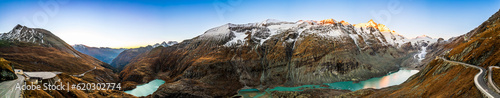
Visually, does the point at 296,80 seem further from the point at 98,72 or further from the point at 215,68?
the point at 98,72

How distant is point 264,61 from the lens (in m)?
124

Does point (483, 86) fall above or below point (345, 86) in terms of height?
above

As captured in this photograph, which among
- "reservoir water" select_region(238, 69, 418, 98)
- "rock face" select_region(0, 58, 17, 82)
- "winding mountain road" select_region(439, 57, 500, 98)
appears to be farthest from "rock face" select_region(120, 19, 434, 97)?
"winding mountain road" select_region(439, 57, 500, 98)

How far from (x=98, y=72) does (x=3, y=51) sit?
44.4 metres

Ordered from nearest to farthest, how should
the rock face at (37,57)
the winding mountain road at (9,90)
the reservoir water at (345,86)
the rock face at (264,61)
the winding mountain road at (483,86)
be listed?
the winding mountain road at (9,90), the winding mountain road at (483,86), the reservoir water at (345,86), the rock face at (37,57), the rock face at (264,61)

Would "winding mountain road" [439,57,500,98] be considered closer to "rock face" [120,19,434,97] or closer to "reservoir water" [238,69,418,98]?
"reservoir water" [238,69,418,98]

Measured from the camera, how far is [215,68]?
114188 mm

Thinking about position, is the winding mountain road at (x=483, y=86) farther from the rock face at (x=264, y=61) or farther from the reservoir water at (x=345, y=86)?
the rock face at (x=264, y=61)

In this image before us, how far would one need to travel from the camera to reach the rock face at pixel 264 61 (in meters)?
105

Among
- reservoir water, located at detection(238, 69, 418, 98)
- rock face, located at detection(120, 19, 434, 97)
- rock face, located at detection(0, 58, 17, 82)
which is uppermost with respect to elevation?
rock face, located at detection(0, 58, 17, 82)

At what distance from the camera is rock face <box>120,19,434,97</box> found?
10538 cm

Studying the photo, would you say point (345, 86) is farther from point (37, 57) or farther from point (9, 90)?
point (37, 57)

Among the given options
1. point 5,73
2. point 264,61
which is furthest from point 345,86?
point 5,73

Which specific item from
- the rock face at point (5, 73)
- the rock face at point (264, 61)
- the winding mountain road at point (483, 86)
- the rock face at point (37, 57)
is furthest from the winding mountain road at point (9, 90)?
the rock face at point (37, 57)
